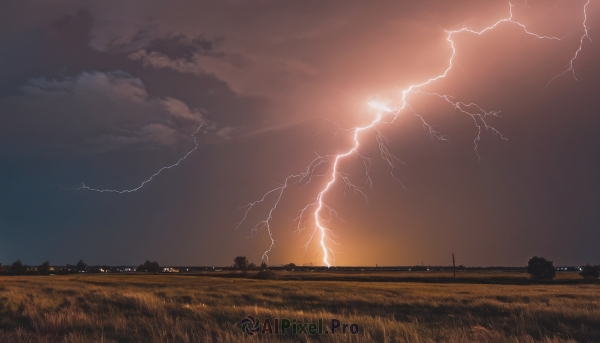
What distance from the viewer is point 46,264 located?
120312mm

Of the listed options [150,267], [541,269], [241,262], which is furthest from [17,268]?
[541,269]

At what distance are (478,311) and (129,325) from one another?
14.5 metres

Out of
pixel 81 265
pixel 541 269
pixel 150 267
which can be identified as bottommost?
pixel 150 267

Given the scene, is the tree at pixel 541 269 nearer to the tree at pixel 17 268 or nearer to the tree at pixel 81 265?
the tree at pixel 17 268

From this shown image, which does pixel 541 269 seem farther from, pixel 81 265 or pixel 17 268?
pixel 81 265

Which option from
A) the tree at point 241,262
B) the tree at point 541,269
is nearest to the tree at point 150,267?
the tree at point 241,262

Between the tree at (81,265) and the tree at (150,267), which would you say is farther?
the tree at (81,265)

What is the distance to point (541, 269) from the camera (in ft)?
218

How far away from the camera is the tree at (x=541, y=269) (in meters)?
65.9

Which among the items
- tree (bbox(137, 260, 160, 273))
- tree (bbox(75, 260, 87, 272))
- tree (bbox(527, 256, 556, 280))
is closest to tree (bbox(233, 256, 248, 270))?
tree (bbox(137, 260, 160, 273))

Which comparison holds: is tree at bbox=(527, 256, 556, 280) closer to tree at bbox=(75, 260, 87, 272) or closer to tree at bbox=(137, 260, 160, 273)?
tree at bbox=(137, 260, 160, 273)

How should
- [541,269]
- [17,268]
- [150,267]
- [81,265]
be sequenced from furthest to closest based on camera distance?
1. [81,265]
2. [150,267]
3. [17,268]
4. [541,269]

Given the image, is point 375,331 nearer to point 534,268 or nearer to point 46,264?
point 534,268

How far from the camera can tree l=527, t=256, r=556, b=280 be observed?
65.9 metres
